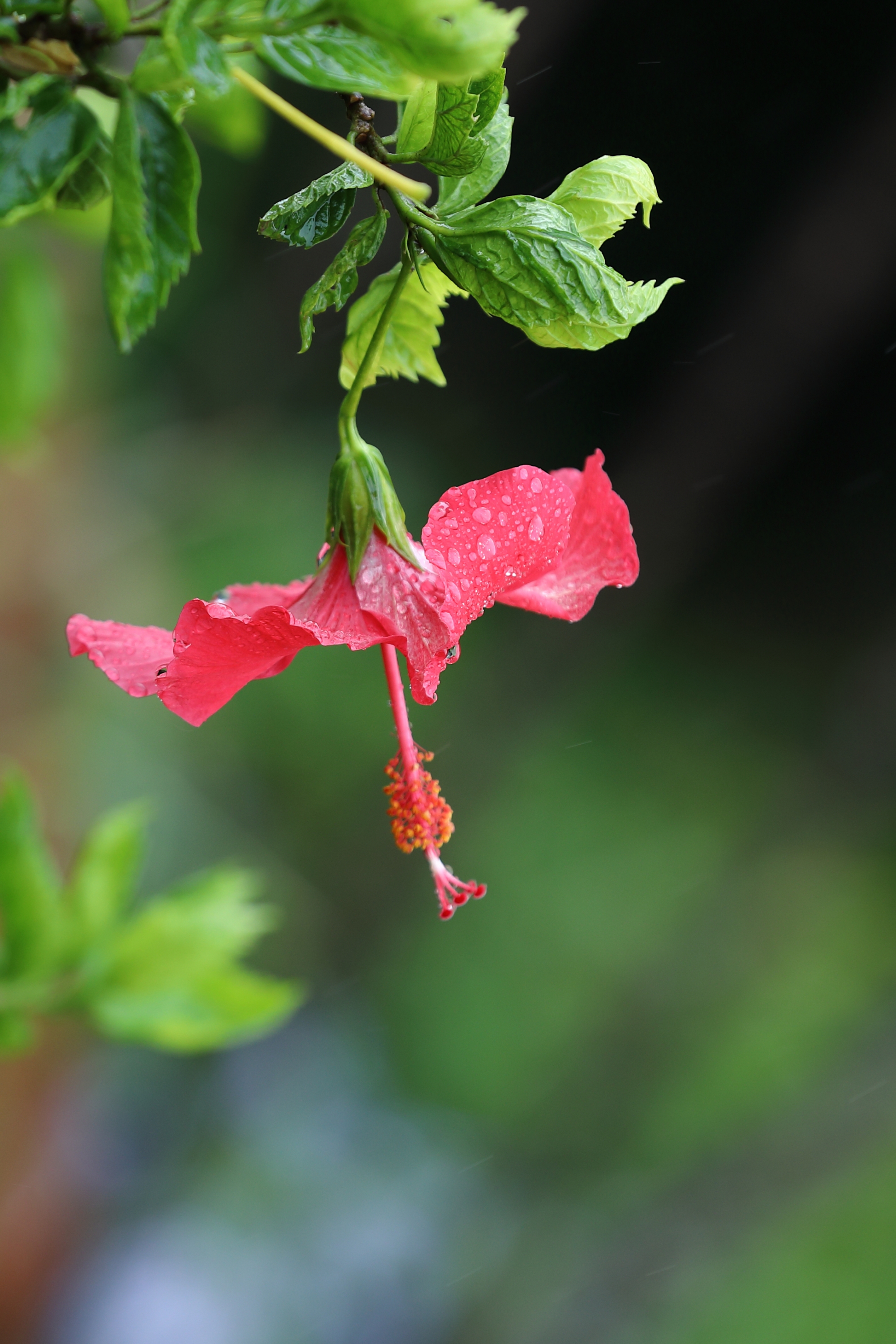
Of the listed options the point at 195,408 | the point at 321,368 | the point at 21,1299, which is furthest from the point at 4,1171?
the point at 321,368

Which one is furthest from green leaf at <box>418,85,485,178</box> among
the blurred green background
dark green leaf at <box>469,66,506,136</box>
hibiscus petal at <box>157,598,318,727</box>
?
the blurred green background

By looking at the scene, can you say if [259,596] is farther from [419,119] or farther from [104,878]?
[104,878]

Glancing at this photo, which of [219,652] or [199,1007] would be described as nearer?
[219,652]

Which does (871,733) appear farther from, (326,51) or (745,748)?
(326,51)

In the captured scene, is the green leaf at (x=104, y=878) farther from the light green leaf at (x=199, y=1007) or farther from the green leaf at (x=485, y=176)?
the green leaf at (x=485, y=176)

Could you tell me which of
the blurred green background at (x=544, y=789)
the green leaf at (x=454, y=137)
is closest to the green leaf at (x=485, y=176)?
the green leaf at (x=454, y=137)

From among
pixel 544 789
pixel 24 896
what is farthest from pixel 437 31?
pixel 544 789

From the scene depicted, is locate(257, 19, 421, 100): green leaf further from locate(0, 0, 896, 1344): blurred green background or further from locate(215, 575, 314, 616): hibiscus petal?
locate(0, 0, 896, 1344): blurred green background
